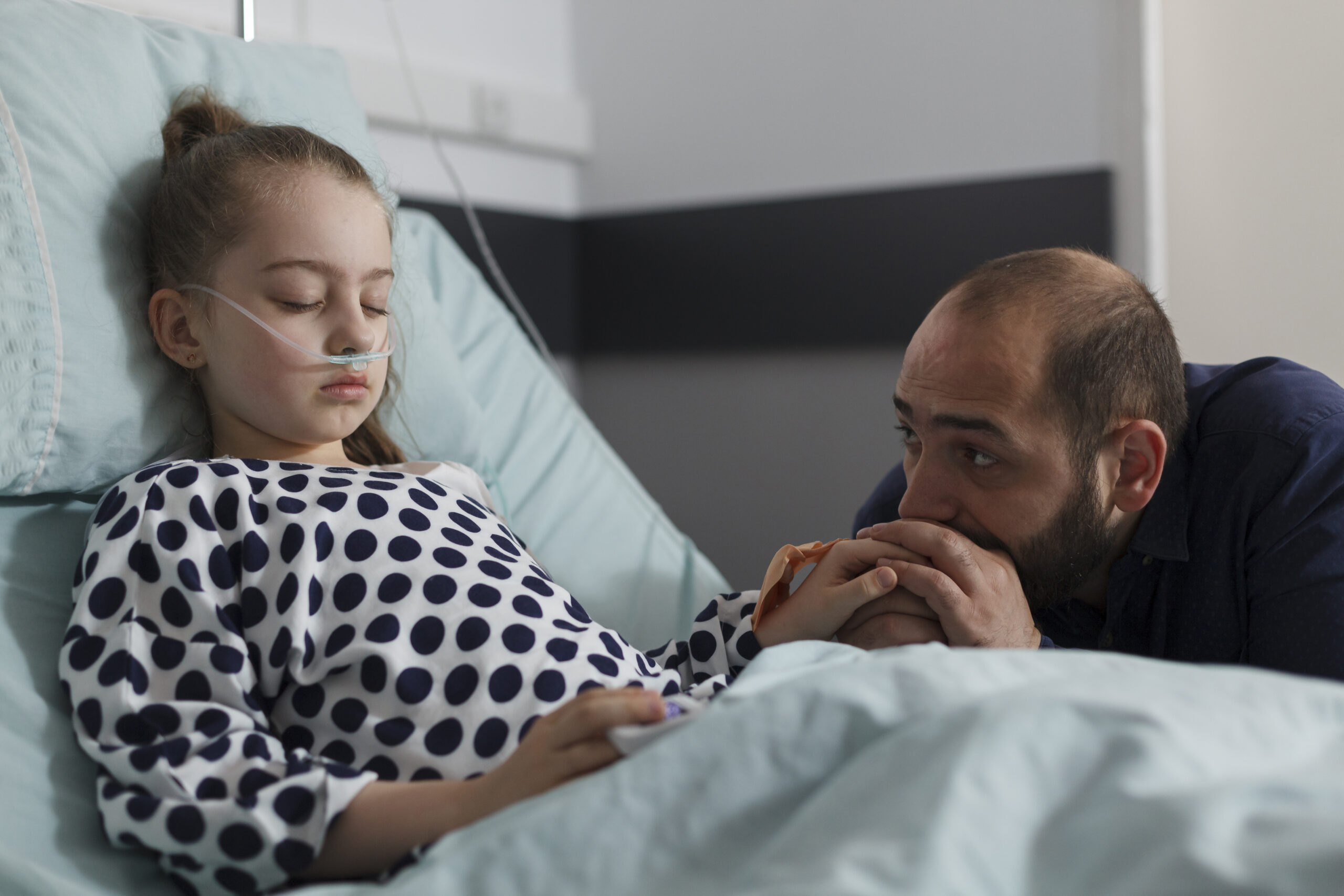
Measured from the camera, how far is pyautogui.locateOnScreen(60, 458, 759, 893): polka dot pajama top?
2.66 feet

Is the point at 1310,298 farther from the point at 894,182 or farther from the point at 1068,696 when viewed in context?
the point at 1068,696

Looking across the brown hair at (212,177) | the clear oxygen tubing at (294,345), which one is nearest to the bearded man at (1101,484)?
the clear oxygen tubing at (294,345)

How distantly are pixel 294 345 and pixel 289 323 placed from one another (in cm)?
2

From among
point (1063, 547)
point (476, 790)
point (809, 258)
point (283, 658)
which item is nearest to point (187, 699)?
point (283, 658)

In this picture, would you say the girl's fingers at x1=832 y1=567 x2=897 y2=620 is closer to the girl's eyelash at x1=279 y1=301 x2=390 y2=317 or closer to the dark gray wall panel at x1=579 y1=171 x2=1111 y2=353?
the girl's eyelash at x1=279 y1=301 x2=390 y2=317

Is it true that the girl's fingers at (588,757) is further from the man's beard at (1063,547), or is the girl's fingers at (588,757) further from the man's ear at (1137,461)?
the man's ear at (1137,461)

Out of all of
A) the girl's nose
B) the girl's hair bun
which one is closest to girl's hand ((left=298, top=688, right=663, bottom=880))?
the girl's nose

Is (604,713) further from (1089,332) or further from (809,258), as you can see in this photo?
(809,258)

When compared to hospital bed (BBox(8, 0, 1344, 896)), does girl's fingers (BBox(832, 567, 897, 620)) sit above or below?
below

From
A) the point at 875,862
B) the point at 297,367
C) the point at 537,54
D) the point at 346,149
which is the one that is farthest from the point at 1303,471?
the point at 537,54

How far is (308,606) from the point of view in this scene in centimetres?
94

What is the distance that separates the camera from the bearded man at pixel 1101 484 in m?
1.12

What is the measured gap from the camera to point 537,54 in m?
2.62

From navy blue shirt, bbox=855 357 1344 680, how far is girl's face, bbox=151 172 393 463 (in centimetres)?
86
